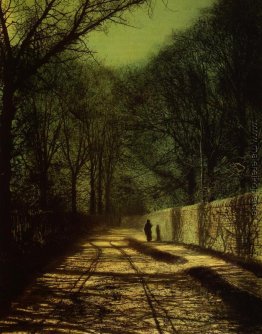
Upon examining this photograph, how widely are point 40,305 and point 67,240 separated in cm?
1663

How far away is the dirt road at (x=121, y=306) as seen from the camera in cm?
807

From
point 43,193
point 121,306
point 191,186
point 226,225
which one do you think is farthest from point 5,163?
point 191,186

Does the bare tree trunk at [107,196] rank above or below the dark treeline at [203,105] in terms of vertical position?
below

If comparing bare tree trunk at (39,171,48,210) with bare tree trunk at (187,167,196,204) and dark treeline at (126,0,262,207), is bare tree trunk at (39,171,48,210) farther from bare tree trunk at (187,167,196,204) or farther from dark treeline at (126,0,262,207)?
bare tree trunk at (187,167,196,204)

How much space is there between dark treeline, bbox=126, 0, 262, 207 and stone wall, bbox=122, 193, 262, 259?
1.94 metres

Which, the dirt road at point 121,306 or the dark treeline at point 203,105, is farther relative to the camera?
the dark treeline at point 203,105

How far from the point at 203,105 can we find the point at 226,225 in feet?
50.5

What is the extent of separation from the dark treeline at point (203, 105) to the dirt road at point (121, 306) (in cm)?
1072

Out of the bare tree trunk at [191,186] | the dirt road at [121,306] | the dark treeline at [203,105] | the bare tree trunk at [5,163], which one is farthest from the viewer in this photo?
the bare tree trunk at [191,186]

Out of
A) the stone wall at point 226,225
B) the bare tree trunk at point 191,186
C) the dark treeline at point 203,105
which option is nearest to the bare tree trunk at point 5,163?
the stone wall at point 226,225

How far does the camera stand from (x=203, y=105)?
107 feet

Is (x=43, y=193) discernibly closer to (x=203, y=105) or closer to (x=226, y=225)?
(x=226, y=225)

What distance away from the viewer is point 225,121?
3131 cm

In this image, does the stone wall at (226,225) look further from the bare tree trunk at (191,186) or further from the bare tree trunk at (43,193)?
the bare tree trunk at (43,193)
